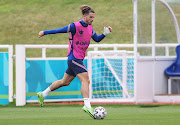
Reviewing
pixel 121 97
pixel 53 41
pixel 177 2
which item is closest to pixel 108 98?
pixel 121 97

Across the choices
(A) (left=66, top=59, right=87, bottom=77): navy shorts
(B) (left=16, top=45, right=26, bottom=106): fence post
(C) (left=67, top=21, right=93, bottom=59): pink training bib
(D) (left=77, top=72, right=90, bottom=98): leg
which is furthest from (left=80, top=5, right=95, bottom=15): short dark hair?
(B) (left=16, top=45, right=26, bottom=106): fence post

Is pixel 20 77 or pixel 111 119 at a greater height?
pixel 20 77

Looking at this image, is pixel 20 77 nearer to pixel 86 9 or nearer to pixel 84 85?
pixel 84 85

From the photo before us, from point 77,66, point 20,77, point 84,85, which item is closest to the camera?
point 84,85

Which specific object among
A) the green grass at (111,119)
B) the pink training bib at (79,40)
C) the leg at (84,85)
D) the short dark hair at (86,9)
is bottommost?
the green grass at (111,119)

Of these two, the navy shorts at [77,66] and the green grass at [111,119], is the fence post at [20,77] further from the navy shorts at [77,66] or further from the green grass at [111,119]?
the navy shorts at [77,66]

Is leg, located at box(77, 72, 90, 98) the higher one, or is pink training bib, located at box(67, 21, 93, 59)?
pink training bib, located at box(67, 21, 93, 59)

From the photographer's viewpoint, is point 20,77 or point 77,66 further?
point 20,77

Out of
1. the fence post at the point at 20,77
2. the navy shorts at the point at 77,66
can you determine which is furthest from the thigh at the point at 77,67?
the fence post at the point at 20,77

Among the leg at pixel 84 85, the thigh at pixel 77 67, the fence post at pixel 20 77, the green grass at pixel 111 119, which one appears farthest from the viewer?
the fence post at pixel 20 77

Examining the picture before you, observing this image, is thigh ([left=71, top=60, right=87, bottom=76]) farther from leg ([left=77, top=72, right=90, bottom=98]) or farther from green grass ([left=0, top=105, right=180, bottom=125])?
green grass ([left=0, top=105, right=180, bottom=125])

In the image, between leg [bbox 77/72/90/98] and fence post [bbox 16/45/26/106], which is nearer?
leg [bbox 77/72/90/98]

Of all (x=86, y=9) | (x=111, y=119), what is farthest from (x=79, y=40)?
(x=111, y=119)

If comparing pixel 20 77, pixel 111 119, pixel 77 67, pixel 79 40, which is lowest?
pixel 111 119
